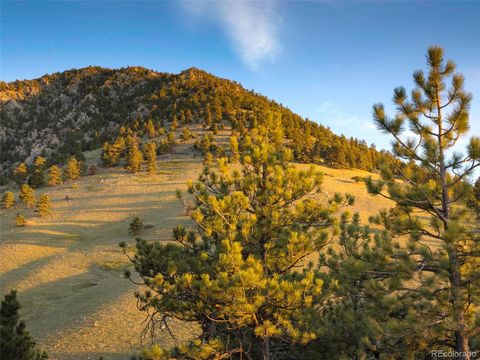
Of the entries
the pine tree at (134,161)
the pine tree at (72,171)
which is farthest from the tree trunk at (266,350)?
the pine tree at (72,171)

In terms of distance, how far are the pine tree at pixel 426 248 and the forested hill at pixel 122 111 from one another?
62.5 meters

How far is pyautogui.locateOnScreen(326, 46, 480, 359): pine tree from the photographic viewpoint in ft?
21.6

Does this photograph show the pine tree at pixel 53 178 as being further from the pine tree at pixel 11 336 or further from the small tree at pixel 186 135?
the pine tree at pixel 11 336

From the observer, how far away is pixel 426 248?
7.05 metres

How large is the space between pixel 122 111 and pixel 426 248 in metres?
135

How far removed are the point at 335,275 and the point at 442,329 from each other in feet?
8.10

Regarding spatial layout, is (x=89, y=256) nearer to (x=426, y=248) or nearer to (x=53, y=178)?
(x=426, y=248)

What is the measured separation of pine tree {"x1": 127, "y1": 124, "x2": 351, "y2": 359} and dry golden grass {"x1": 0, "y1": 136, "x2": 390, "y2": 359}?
5023 mm

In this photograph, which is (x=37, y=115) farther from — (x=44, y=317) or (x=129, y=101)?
(x=44, y=317)

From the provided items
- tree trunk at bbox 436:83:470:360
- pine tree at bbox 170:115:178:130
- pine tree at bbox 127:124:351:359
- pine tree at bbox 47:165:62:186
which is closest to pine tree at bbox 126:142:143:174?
pine tree at bbox 47:165:62:186

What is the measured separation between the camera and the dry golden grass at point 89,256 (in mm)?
15805

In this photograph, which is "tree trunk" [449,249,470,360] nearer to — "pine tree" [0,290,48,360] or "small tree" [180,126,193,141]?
"pine tree" [0,290,48,360]

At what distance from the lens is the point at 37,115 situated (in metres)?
138

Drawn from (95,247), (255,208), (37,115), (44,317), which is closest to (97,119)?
(37,115)
